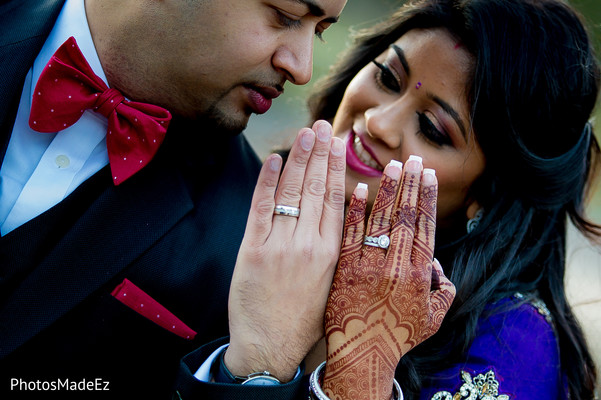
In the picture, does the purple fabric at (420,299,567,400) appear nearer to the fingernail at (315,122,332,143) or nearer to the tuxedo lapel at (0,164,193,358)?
the fingernail at (315,122,332,143)

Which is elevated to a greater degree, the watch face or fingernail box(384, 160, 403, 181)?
fingernail box(384, 160, 403, 181)

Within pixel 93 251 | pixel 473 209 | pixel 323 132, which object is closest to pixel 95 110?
pixel 93 251

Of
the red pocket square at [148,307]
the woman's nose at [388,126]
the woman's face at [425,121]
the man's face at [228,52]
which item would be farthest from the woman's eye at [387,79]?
the red pocket square at [148,307]

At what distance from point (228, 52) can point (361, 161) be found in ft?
2.36

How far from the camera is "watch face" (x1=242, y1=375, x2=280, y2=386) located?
1672 millimetres

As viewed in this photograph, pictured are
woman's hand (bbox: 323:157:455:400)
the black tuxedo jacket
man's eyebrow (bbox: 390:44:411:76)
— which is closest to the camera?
woman's hand (bbox: 323:157:455:400)

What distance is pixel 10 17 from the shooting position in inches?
80.4

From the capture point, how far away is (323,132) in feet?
5.70

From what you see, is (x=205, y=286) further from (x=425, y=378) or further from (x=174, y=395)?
(x=425, y=378)

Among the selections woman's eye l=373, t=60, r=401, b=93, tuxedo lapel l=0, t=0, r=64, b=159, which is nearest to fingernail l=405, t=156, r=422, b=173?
woman's eye l=373, t=60, r=401, b=93

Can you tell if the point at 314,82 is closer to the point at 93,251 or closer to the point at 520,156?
the point at 520,156

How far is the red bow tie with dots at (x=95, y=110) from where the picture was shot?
6.00ft

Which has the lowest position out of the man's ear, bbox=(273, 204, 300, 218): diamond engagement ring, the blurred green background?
the blurred green background

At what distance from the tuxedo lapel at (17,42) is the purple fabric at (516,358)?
173cm
